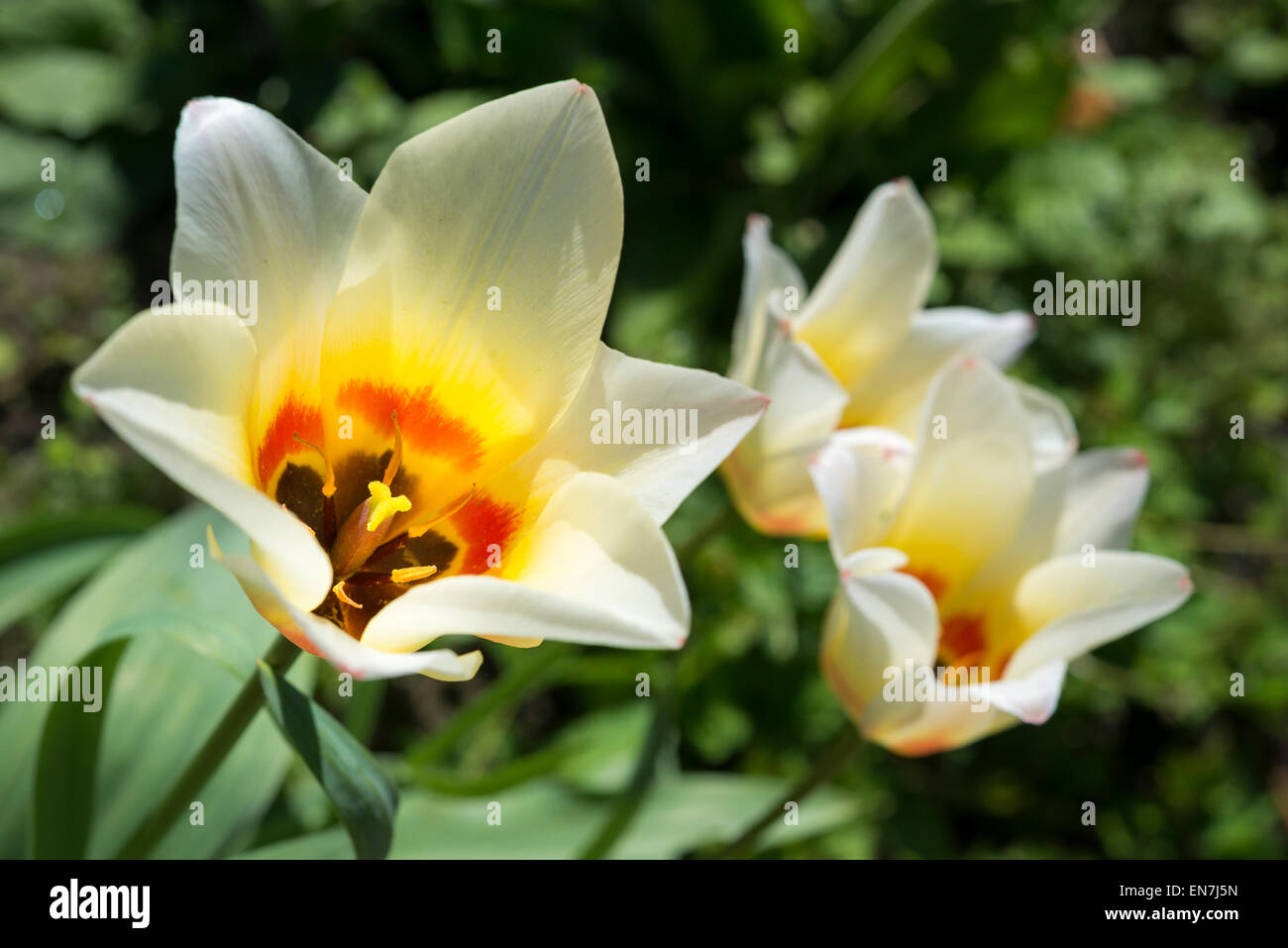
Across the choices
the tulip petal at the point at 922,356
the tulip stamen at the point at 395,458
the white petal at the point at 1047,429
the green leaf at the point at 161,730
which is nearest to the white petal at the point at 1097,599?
the white petal at the point at 1047,429

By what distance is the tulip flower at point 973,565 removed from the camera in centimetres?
96

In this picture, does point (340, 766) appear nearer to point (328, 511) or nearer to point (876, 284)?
point (328, 511)

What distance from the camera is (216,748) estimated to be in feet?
2.73

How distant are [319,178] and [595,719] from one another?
1.39 m

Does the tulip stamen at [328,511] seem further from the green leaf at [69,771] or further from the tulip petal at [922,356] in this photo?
the tulip petal at [922,356]

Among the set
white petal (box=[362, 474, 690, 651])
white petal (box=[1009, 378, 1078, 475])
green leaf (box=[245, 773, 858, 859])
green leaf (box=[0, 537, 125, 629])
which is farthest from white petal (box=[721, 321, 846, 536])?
green leaf (box=[0, 537, 125, 629])

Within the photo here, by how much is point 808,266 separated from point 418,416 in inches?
68.8

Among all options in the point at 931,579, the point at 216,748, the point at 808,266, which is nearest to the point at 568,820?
the point at 931,579

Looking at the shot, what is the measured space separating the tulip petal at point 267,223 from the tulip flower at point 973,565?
450 millimetres

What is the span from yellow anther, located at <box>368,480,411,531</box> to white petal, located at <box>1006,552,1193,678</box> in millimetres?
578

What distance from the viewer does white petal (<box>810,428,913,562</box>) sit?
0.97 m

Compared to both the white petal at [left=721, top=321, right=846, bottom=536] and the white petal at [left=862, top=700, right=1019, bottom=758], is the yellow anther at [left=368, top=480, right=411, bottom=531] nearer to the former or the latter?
the white petal at [left=721, top=321, right=846, bottom=536]

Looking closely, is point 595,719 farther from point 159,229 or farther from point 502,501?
point 159,229

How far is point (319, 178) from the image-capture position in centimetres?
76
